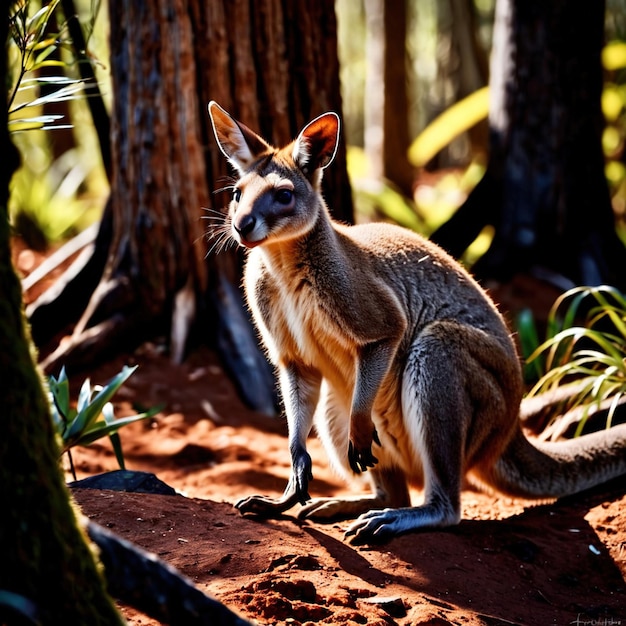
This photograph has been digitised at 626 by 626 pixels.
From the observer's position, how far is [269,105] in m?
6.12

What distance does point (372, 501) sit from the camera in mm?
4781

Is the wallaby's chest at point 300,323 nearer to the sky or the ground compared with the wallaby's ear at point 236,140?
nearer to the ground

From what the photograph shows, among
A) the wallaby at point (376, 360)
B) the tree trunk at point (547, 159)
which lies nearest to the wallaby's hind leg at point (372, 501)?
the wallaby at point (376, 360)

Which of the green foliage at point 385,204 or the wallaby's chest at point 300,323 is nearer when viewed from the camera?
the wallaby's chest at point 300,323

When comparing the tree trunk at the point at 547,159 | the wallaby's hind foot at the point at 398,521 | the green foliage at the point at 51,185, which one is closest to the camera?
the wallaby's hind foot at the point at 398,521

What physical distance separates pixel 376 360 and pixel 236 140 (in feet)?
4.38

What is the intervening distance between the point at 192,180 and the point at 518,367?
2811 mm

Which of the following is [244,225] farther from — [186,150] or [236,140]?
[186,150]

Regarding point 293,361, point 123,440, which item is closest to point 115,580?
point 293,361

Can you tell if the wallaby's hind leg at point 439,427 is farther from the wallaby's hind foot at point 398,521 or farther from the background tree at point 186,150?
the background tree at point 186,150

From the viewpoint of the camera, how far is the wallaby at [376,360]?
167 inches

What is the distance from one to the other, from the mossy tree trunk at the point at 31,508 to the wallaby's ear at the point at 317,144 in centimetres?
209

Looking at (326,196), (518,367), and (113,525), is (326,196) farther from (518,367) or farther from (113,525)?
(113,525)

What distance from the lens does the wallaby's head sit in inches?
158
